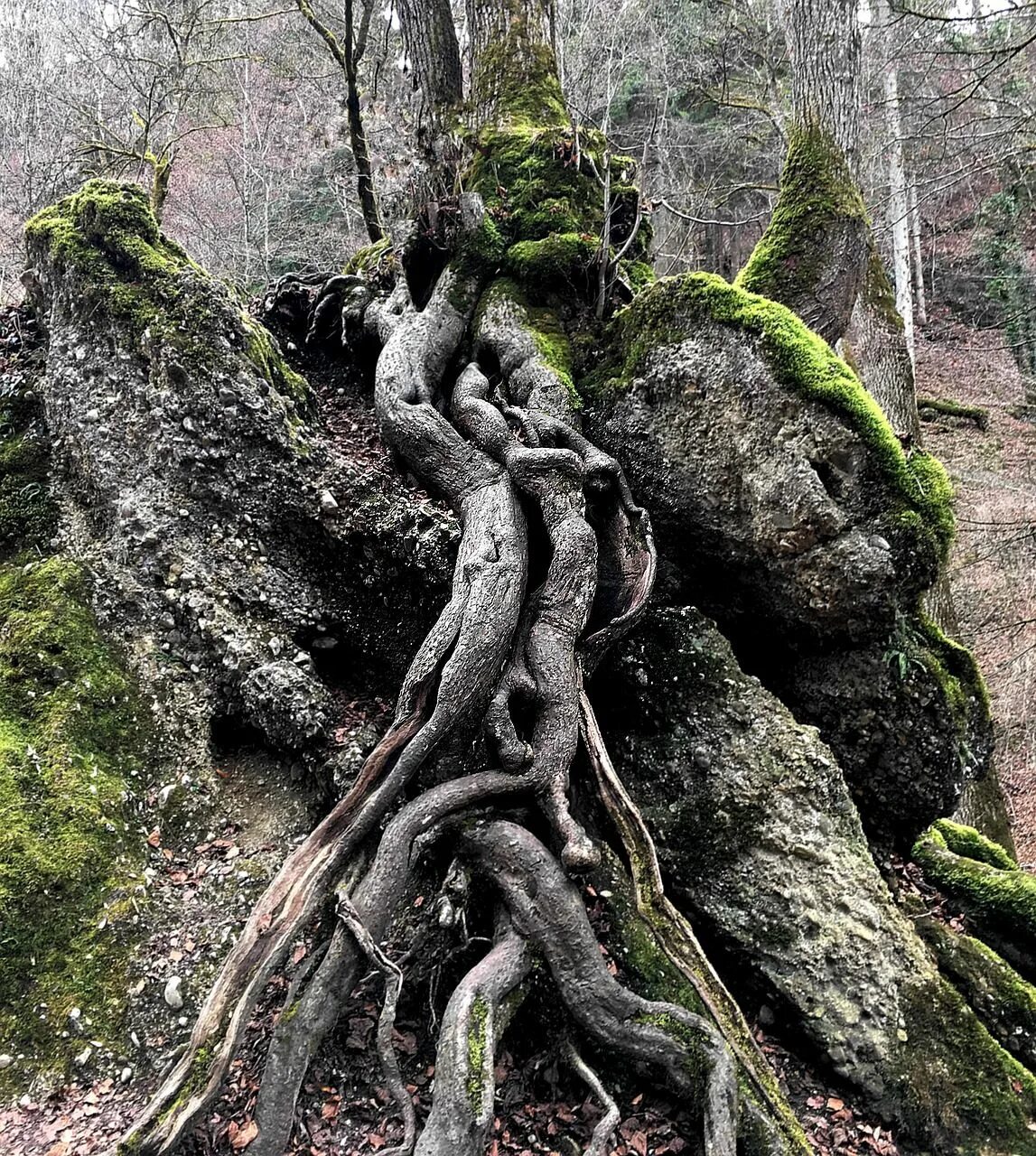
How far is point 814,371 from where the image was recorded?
12.5ft

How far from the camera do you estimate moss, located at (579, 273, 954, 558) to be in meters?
3.71

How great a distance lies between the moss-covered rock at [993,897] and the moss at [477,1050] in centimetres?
303

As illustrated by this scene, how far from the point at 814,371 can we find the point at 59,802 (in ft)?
13.2

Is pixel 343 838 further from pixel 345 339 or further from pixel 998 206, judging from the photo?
pixel 998 206

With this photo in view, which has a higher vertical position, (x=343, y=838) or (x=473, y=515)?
(x=473, y=515)

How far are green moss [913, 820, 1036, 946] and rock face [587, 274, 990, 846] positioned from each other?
9.2 inches

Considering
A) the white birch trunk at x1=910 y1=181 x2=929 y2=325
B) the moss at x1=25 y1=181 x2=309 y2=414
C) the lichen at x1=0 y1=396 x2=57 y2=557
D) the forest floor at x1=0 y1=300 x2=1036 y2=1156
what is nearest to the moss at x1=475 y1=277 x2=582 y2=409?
the moss at x1=25 y1=181 x2=309 y2=414

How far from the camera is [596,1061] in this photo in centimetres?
277

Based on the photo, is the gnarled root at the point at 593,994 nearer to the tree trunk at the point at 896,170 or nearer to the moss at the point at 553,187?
the moss at the point at 553,187

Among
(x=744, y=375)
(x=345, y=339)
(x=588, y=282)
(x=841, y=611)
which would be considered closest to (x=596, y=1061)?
(x=841, y=611)

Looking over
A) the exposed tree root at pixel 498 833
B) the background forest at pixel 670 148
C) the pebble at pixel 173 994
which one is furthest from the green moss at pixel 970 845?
the pebble at pixel 173 994

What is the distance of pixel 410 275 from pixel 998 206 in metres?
21.9

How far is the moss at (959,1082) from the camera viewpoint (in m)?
2.92

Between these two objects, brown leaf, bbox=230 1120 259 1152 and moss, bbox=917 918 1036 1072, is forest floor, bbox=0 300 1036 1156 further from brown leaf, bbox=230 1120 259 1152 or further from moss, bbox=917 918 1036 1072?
moss, bbox=917 918 1036 1072
